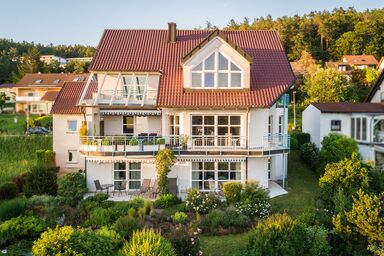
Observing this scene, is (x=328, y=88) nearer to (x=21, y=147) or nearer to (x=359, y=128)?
(x=359, y=128)

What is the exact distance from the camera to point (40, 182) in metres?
26.5

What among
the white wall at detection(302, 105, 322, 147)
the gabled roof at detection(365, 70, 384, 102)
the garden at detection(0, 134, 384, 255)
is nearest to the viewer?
the garden at detection(0, 134, 384, 255)

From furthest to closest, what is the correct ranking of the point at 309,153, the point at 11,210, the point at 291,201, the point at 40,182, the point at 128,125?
the point at 309,153 → the point at 128,125 → the point at 40,182 → the point at 291,201 → the point at 11,210

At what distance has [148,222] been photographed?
2016cm

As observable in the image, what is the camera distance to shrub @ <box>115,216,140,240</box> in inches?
711

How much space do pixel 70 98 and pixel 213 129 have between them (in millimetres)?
13382

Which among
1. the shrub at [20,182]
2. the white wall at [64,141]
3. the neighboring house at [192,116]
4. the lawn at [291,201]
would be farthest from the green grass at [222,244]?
the white wall at [64,141]

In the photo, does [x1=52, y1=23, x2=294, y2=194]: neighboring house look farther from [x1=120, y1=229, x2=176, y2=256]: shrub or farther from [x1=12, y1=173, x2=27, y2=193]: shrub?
[x1=120, y1=229, x2=176, y2=256]: shrub

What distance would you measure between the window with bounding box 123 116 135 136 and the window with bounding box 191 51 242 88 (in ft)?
18.2

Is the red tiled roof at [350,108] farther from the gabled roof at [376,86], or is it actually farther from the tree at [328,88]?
the tree at [328,88]

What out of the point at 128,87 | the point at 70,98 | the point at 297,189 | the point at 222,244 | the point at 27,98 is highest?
the point at 27,98

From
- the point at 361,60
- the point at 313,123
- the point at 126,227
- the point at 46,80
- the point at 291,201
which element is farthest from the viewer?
the point at 361,60

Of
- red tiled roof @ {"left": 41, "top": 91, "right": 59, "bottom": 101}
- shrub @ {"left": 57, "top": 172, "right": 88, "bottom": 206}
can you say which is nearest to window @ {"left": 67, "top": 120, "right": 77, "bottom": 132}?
shrub @ {"left": 57, "top": 172, "right": 88, "bottom": 206}

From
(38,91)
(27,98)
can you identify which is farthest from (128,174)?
(38,91)
